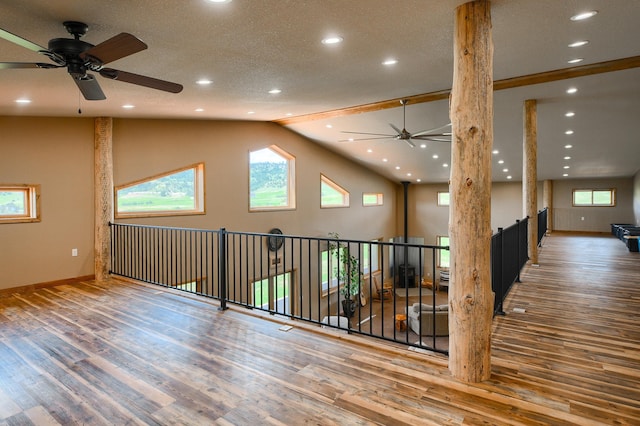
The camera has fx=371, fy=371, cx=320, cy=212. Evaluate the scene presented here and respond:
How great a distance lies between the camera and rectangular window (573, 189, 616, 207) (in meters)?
14.4

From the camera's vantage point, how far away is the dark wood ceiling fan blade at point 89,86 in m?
2.87

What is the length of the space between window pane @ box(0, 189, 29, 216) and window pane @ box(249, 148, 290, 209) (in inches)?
183

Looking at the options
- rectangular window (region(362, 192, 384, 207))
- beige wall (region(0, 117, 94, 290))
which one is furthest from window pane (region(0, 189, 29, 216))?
rectangular window (region(362, 192, 384, 207))

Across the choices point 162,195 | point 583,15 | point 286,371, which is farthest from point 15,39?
point 162,195

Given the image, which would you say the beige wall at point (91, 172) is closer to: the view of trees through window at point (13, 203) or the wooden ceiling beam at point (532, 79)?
the view of trees through window at point (13, 203)

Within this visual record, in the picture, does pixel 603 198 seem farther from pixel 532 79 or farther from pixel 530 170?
pixel 532 79

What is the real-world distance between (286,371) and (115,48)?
8.34ft

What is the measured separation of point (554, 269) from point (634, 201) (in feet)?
34.0

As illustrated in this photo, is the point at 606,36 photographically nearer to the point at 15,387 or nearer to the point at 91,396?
the point at 91,396

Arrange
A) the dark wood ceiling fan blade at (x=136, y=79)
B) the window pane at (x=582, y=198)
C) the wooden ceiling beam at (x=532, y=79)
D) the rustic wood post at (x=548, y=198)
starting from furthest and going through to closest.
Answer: the rustic wood post at (x=548, y=198)
the window pane at (x=582, y=198)
the wooden ceiling beam at (x=532, y=79)
the dark wood ceiling fan blade at (x=136, y=79)

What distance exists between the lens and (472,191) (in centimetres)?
264

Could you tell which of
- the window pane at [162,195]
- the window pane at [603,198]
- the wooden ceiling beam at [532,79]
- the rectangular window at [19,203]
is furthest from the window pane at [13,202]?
the window pane at [603,198]

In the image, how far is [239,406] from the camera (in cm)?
237

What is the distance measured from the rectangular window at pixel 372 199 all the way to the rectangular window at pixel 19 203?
10.5 meters
